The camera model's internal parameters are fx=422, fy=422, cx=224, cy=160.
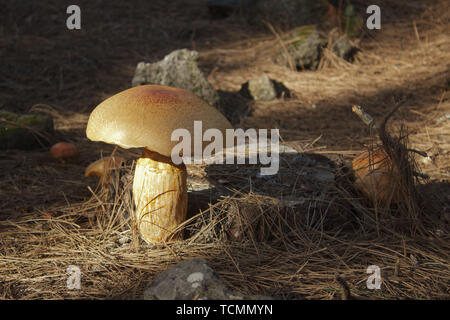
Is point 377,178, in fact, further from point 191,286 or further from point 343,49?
point 343,49

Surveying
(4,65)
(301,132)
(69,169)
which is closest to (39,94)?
(4,65)

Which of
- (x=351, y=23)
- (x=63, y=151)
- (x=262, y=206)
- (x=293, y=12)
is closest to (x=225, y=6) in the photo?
(x=293, y=12)

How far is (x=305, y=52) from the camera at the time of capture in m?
6.00

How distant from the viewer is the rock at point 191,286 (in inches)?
64.4

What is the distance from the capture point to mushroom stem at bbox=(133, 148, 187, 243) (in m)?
2.22

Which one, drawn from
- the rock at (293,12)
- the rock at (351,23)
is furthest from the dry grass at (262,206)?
the rock at (293,12)

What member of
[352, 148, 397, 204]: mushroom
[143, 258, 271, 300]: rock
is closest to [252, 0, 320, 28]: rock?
[352, 148, 397, 204]: mushroom

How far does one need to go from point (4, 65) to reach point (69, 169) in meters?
3.14

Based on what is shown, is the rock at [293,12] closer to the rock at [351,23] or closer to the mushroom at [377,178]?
the rock at [351,23]

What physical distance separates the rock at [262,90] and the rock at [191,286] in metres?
3.78

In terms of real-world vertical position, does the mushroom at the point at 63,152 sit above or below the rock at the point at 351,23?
below

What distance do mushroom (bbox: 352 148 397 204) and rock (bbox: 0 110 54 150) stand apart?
299cm

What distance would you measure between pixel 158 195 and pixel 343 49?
4.78 m

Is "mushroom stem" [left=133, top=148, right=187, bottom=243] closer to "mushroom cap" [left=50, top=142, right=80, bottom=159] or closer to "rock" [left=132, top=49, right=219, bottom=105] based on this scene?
"mushroom cap" [left=50, top=142, right=80, bottom=159]
